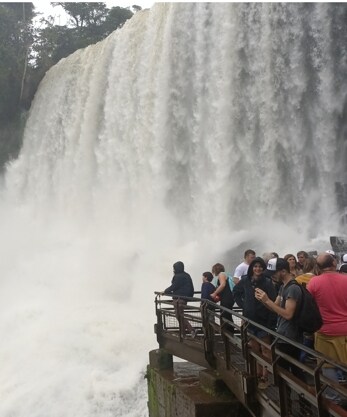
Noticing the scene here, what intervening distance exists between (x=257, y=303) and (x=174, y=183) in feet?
44.7

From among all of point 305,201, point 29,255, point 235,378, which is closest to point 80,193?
point 29,255

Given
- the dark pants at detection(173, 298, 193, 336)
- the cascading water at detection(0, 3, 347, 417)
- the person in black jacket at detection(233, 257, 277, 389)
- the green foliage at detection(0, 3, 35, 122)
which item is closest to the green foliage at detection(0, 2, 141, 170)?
the green foliage at detection(0, 3, 35, 122)

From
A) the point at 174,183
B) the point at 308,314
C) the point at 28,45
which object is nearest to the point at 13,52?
the point at 28,45

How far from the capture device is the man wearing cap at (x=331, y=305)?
4.39m

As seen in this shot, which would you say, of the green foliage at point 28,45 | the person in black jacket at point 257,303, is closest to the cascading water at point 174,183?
the person in black jacket at point 257,303

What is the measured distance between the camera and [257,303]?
18.4ft

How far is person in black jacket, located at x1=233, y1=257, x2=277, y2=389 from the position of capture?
539 centimetres

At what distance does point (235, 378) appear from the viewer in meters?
5.91

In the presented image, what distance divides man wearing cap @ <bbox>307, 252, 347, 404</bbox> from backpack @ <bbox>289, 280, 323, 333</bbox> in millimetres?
73

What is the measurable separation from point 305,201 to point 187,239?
3.77 meters

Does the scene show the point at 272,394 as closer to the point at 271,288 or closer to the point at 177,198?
the point at 271,288

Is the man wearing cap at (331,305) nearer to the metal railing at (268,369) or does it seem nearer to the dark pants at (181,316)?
the metal railing at (268,369)

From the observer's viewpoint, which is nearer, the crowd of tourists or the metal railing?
the metal railing

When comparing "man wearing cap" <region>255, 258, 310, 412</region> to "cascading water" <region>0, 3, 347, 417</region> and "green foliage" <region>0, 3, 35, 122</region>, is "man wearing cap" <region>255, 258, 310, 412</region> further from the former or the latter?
"green foliage" <region>0, 3, 35, 122</region>
